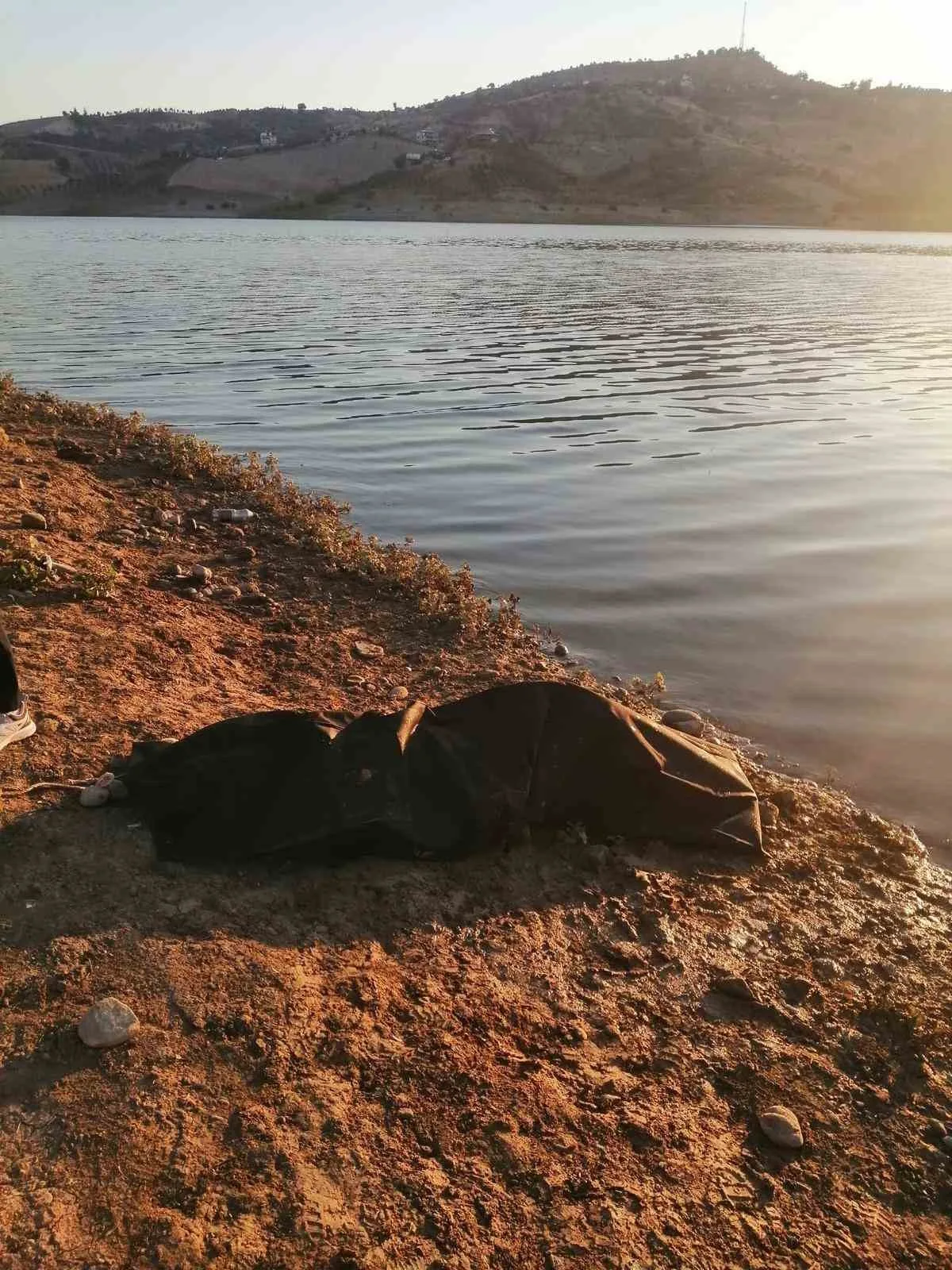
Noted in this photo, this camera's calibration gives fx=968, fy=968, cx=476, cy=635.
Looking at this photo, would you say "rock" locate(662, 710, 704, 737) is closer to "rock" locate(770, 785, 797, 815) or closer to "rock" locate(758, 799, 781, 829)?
"rock" locate(770, 785, 797, 815)

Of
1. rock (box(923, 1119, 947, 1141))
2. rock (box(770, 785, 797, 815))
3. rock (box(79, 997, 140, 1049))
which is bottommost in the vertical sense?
rock (box(923, 1119, 947, 1141))

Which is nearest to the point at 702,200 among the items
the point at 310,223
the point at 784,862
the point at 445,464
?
the point at 310,223

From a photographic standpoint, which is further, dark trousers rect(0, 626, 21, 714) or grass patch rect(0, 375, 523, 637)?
grass patch rect(0, 375, 523, 637)

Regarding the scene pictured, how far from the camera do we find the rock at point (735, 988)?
3.66 m

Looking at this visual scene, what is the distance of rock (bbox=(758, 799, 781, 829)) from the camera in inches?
190

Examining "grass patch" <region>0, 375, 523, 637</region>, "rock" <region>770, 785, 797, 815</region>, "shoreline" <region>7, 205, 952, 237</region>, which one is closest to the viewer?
"rock" <region>770, 785, 797, 815</region>

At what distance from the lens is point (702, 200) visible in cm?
10931

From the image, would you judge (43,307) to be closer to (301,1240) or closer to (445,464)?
(445,464)

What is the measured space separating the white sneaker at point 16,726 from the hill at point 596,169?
360 feet

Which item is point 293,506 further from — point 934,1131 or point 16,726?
point 934,1131

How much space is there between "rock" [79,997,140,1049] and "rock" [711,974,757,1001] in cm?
211

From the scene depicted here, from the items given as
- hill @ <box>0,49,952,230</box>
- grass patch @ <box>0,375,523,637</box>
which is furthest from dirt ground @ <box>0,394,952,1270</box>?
hill @ <box>0,49,952,230</box>

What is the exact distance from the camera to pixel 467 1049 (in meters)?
3.24

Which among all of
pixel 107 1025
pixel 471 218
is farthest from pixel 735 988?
pixel 471 218
